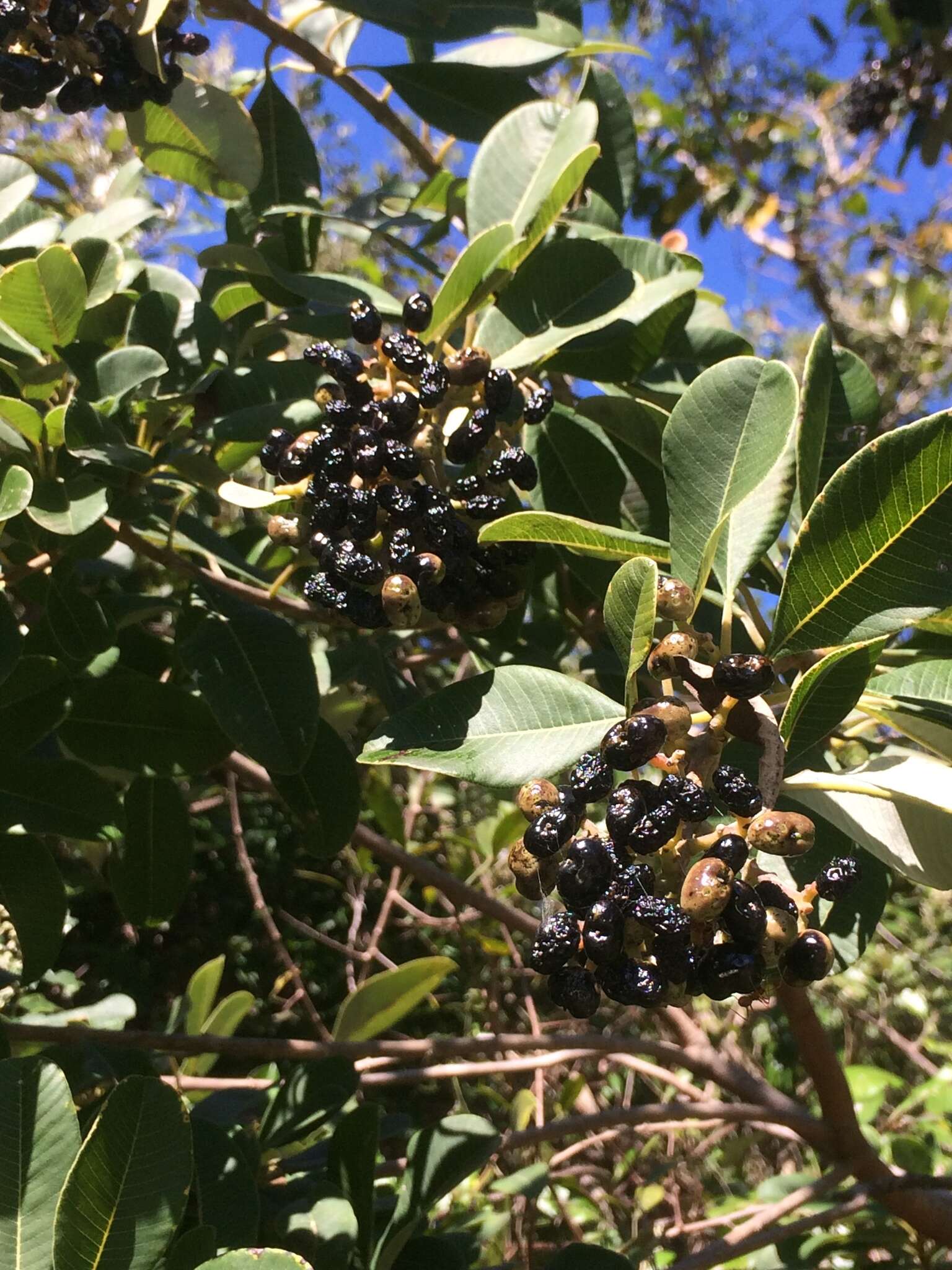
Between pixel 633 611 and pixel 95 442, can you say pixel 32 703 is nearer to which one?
pixel 95 442

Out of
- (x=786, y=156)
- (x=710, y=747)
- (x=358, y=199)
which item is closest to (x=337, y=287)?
(x=358, y=199)

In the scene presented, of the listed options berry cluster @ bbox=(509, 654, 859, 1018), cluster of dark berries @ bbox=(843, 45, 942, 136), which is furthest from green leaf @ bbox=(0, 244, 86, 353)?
cluster of dark berries @ bbox=(843, 45, 942, 136)

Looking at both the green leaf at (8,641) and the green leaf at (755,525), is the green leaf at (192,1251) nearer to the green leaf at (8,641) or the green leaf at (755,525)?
the green leaf at (8,641)

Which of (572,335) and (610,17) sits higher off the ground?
(610,17)

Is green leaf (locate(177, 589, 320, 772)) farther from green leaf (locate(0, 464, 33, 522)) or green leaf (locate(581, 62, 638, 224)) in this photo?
green leaf (locate(581, 62, 638, 224))

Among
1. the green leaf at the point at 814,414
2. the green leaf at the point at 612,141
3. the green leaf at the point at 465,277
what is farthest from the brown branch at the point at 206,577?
the green leaf at the point at 612,141

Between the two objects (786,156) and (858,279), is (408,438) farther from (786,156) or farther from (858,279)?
(858,279)
